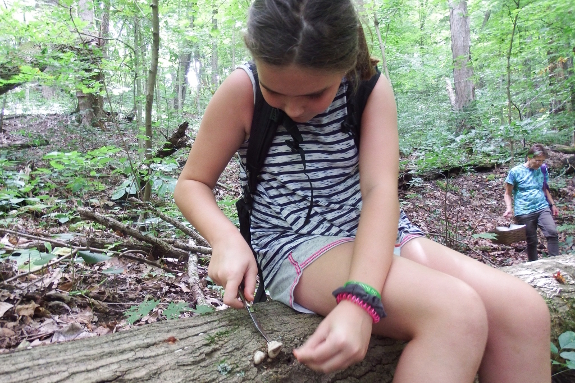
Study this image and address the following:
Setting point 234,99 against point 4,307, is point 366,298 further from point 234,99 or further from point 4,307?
point 4,307

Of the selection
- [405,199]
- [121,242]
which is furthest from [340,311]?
[405,199]

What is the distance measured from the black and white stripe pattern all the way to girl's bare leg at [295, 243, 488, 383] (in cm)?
33

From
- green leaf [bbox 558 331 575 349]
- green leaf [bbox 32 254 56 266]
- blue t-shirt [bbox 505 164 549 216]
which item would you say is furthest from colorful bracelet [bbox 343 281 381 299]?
blue t-shirt [bbox 505 164 549 216]

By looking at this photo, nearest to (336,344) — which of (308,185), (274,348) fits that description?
(274,348)

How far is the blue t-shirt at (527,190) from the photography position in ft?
15.9

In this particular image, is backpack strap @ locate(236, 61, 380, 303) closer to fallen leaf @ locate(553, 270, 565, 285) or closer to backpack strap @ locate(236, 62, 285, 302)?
backpack strap @ locate(236, 62, 285, 302)

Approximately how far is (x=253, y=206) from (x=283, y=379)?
2.21ft

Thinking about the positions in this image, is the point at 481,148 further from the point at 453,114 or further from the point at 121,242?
the point at 121,242

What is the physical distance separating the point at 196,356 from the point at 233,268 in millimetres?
270

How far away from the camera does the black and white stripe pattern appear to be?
1.41m

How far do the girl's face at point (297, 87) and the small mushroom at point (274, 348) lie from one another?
72 cm

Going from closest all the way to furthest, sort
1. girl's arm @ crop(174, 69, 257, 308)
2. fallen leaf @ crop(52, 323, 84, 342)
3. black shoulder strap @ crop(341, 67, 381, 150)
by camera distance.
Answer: girl's arm @ crop(174, 69, 257, 308) < black shoulder strap @ crop(341, 67, 381, 150) < fallen leaf @ crop(52, 323, 84, 342)

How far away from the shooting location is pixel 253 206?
59.9 inches

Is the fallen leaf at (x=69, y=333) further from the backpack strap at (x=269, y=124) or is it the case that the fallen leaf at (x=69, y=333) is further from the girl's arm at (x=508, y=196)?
the girl's arm at (x=508, y=196)
